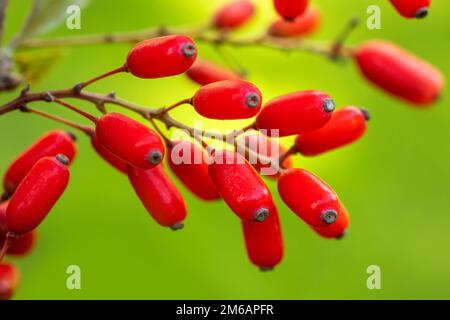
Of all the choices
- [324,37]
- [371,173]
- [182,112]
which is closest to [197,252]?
[182,112]

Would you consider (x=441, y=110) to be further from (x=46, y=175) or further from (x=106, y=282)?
(x=46, y=175)

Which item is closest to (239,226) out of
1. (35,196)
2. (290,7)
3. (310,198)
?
(290,7)

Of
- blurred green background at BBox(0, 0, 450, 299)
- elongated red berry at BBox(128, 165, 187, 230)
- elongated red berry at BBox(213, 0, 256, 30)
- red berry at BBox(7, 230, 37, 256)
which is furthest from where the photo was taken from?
blurred green background at BBox(0, 0, 450, 299)

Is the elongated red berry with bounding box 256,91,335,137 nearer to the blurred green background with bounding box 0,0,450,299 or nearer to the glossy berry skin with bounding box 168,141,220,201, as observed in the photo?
the glossy berry skin with bounding box 168,141,220,201

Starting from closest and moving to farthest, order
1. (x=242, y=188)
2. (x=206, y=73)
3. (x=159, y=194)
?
(x=242, y=188) → (x=159, y=194) → (x=206, y=73)

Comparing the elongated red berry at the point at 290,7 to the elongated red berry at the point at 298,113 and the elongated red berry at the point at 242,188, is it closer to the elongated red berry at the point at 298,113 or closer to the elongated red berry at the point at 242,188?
the elongated red berry at the point at 298,113

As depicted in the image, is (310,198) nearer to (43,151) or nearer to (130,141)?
(130,141)

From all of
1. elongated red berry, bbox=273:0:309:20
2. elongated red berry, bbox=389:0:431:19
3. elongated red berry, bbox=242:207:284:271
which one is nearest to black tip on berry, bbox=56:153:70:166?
elongated red berry, bbox=242:207:284:271
